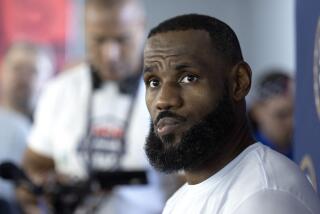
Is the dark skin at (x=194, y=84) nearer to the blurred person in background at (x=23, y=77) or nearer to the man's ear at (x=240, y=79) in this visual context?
the man's ear at (x=240, y=79)

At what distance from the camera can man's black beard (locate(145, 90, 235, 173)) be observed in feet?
4.83

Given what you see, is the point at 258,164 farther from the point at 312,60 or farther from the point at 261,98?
the point at 261,98

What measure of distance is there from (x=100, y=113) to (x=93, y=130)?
70 mm

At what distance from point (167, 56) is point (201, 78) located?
0.25ft

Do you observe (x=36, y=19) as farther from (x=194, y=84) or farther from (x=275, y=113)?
(x=194, y=84)

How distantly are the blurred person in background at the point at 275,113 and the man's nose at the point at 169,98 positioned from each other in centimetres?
192

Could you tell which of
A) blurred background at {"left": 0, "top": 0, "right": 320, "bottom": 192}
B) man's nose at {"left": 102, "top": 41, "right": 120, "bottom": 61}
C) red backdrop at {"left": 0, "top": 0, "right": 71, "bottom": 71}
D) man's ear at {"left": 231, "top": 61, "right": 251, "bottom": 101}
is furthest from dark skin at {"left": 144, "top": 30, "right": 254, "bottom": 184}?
red backdrop at {"left": 0, "top": 0, "right": 71, "bottom": 71}

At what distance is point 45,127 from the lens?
3.18 m

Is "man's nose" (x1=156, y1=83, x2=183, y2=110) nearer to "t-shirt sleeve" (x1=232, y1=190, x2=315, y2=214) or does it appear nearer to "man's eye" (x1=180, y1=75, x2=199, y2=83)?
"man's eye" (x1=180, y1=75, x2=199, y2=83)

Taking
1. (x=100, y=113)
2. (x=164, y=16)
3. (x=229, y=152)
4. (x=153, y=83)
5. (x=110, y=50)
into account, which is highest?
(x=153, y=83)

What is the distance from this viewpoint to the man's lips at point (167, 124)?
57.9 inches

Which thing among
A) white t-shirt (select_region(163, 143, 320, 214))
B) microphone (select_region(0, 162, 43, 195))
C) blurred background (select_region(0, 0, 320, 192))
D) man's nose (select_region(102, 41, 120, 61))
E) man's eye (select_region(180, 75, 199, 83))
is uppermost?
man's eye (select_region(180, 75, 199, 83))

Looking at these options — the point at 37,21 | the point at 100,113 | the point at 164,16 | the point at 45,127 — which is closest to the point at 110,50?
the point at 100,113

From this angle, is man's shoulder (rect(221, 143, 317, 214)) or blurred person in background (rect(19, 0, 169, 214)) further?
blurred person in background (rect(19, 0, 169, 214))
